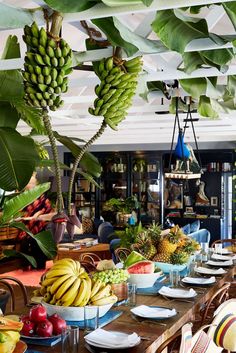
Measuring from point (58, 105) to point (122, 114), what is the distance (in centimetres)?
23

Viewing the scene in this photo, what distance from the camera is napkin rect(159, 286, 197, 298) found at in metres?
2.83

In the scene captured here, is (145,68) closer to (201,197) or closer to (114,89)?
(114,89)

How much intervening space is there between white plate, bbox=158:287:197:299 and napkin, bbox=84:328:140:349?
2.57ft

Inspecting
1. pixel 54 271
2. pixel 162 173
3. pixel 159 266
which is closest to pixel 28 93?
pixel 54 271

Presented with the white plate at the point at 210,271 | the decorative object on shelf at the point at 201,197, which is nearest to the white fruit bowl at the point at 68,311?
the white plate at the point at 210,271

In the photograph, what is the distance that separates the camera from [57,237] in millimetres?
1241

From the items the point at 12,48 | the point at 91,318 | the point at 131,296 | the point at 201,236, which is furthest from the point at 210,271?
the point at 201,236

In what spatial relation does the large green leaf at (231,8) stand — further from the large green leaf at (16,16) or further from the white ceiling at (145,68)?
the large green leaf at (16,16)

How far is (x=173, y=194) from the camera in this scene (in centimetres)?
1068

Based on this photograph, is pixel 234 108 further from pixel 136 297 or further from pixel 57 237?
pixel 57 237

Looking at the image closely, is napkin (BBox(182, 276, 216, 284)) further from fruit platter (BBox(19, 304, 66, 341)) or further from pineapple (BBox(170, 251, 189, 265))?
fruit platter (BBox(19, 304, 66, 341))

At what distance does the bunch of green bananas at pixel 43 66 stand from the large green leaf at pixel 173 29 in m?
0.36

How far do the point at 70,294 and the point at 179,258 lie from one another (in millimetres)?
1470

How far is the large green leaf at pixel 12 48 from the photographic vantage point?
1.99 metres
